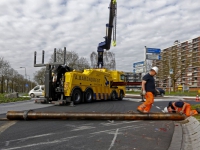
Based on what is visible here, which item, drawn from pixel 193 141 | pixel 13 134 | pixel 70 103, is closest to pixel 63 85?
pixel 70 103

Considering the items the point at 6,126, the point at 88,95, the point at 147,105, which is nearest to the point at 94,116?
the point at 147,105

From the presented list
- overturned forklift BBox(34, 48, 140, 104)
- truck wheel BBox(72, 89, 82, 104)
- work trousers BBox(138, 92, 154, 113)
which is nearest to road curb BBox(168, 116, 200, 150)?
work trousers BBox(138, 92, 154, 113)

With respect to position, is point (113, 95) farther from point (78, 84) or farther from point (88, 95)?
point (78, 84)

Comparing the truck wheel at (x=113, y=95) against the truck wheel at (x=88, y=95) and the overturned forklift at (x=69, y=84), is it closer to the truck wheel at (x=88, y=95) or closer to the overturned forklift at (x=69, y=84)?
the overturned forklift at (x=69, y=84)

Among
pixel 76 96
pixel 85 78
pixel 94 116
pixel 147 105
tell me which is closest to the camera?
pixel 94 116

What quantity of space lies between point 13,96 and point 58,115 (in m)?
16.9

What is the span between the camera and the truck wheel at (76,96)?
586 inches

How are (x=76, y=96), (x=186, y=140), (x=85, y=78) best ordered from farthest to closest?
(x=85, y=78) → (x=76, y=96) → (x=186, y=140)

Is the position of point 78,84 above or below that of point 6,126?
above

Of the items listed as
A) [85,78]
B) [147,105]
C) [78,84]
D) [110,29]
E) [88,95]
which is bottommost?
[88,95]

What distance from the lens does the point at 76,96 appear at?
15.2m

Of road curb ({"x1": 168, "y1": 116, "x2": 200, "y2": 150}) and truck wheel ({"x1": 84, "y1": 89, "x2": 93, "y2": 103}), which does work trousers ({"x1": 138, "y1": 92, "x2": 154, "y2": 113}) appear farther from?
truck wheel ({"x1": 84, "y1": 89, "x2": 93, "y2": 103})

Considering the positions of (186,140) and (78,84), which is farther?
(78,84)

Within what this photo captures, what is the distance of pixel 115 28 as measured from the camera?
74.7 feet
